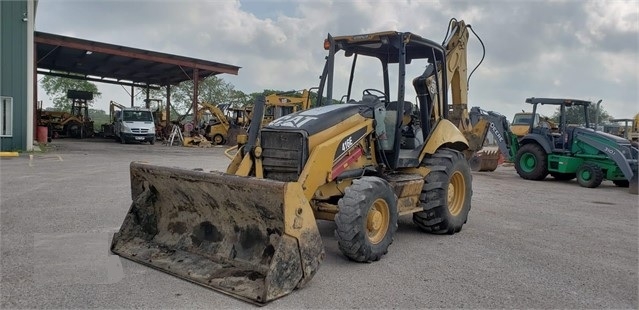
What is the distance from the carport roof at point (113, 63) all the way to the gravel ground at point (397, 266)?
56.9ft

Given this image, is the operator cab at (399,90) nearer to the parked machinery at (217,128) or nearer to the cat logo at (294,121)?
the cat logo at (294,121)

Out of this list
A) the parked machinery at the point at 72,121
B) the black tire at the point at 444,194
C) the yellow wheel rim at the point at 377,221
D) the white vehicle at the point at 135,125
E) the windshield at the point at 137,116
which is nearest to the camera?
the yellow wheel rim at the point at 377,221

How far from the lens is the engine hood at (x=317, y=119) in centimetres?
525

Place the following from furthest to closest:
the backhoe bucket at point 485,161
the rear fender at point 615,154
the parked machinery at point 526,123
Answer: the backhoe bucket at point 485,161 < the parked machinery at point 526,123 < the rear fender at point 615,154

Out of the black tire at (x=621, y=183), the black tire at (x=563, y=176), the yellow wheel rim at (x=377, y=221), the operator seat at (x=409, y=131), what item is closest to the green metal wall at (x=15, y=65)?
the operator seat at (x=409, y=131)

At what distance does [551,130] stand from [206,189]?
42.7ft

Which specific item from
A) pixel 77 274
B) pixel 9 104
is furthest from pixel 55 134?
pixel 77 274

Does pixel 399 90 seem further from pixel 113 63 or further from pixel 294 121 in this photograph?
pixel 113 63

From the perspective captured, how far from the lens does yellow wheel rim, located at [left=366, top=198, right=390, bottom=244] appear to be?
16.5 feet

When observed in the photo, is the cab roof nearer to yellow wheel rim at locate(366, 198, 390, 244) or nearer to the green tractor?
yellow wheel rim at locate(366, 198, 390, 244)

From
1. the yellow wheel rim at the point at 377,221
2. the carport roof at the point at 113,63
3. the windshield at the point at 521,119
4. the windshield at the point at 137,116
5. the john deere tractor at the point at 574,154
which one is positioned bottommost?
the yellow wheel rim at the point at 377,221

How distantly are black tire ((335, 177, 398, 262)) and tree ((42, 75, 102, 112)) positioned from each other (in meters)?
50.4

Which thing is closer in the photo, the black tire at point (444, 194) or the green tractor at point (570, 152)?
the black tire at point (444, 194)

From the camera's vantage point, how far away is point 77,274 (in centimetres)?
456
